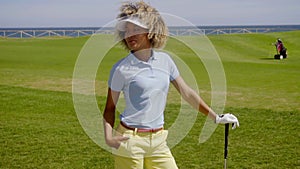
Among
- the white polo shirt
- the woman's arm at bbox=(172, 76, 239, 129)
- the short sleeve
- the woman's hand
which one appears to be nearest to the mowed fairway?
the woman's arm at bbox=(172, 76, 239, 129)

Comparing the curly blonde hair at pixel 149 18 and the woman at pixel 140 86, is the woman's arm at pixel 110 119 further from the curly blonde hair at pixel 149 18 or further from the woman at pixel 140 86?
the curly blonde hair at pixel 149 18

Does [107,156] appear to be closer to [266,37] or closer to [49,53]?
[49,53]

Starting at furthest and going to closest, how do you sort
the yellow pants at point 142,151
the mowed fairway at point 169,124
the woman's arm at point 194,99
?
the mowed fairway at point 169,124, the woman's arm at point 194,99, the yellow pants at point 142,151

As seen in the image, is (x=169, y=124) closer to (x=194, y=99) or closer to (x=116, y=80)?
(x=194, y=99)

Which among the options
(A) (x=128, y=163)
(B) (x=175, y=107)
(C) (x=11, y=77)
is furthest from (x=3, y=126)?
(C) (x=11, y=77)

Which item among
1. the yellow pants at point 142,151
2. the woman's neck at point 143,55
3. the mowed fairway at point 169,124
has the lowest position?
the mowed fairway at point 169,124

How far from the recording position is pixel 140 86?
2666mm

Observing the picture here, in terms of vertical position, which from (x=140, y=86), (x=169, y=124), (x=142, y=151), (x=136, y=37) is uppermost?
(x=136, y=37)

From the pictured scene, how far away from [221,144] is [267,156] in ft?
2.63

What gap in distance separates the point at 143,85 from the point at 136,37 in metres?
0.28

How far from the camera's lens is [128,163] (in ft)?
9.14

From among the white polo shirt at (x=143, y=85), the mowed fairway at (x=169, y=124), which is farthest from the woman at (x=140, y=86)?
the mowed fairway at (x=169, y=124)

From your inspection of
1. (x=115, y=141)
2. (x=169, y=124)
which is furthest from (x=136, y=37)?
(x=169, y=124)

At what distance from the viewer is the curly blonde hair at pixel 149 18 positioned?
2.68 m
